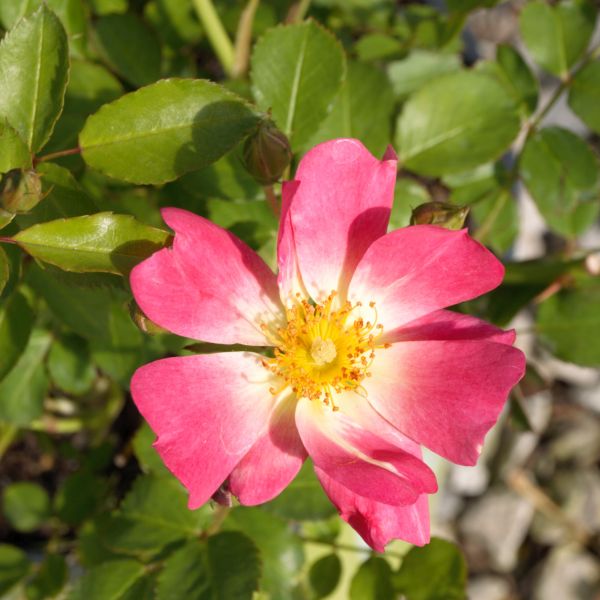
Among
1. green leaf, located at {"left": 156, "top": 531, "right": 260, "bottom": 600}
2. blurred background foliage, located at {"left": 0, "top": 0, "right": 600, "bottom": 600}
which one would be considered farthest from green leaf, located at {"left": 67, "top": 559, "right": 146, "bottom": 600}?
green leaf, located at {"left": 156, "top": 531, "right": 260, "bottom": 600}

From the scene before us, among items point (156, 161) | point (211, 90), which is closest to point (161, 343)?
point (156, 161)

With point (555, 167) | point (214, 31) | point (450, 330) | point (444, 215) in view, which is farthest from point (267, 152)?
point (555, 167)

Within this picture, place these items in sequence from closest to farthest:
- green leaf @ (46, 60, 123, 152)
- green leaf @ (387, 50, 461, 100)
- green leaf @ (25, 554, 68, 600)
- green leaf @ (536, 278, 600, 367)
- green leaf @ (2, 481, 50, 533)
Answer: green leaf @ (46, 60, 123, 152), green leaf @ (536, 278, 600, 367), green leaf @ (25, 554, 68, 600), green leaf @ (387, 50, 461, 100), green leaf @ (2, 481, 50, 533)

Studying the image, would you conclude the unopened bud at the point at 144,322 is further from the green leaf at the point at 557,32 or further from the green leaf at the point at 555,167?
the green leaf at the point at 557,32

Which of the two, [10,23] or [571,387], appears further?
[571,387]

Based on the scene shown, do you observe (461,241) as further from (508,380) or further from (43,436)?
(43,436)

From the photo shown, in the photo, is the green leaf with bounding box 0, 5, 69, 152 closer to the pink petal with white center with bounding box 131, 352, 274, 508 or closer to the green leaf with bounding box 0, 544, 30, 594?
the pink petal with white center with bounding box 131, 352, 274, 508

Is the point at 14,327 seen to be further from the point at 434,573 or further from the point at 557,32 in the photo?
the point at 557,32
